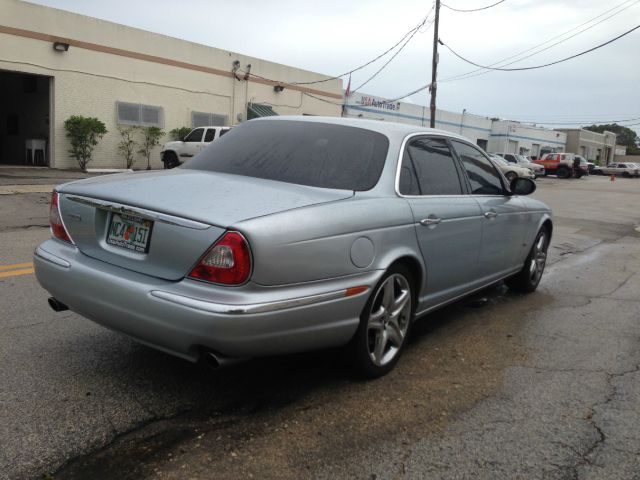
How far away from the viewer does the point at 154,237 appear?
9.36 ft

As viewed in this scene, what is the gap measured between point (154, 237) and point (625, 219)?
48.9 ft

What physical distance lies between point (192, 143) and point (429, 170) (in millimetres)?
18097

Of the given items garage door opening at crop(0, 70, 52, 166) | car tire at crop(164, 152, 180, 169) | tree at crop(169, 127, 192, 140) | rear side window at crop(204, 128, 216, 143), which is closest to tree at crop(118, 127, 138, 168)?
car tire at crop(164, 152, 180, 169)

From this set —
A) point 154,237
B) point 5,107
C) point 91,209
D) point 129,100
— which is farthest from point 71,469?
point 5,107

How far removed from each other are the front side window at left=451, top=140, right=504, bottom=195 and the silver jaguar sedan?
11.5 inches

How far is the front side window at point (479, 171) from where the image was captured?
15.1ft

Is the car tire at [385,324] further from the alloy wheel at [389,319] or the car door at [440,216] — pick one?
the car door at [440,216]

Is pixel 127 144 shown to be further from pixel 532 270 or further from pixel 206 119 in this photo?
pixel 532 270

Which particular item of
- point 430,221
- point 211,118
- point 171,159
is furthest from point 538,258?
point 211,118

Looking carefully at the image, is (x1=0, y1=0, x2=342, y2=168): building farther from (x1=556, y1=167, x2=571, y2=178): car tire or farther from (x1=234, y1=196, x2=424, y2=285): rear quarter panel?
(x1=556, y1=167, x2=571, y2=178): car tire

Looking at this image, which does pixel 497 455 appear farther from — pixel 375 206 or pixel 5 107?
pixel 5 107

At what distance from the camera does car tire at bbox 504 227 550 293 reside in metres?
5.80

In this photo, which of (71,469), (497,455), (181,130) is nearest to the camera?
(71,469)

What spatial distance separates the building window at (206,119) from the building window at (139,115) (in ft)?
5.53
